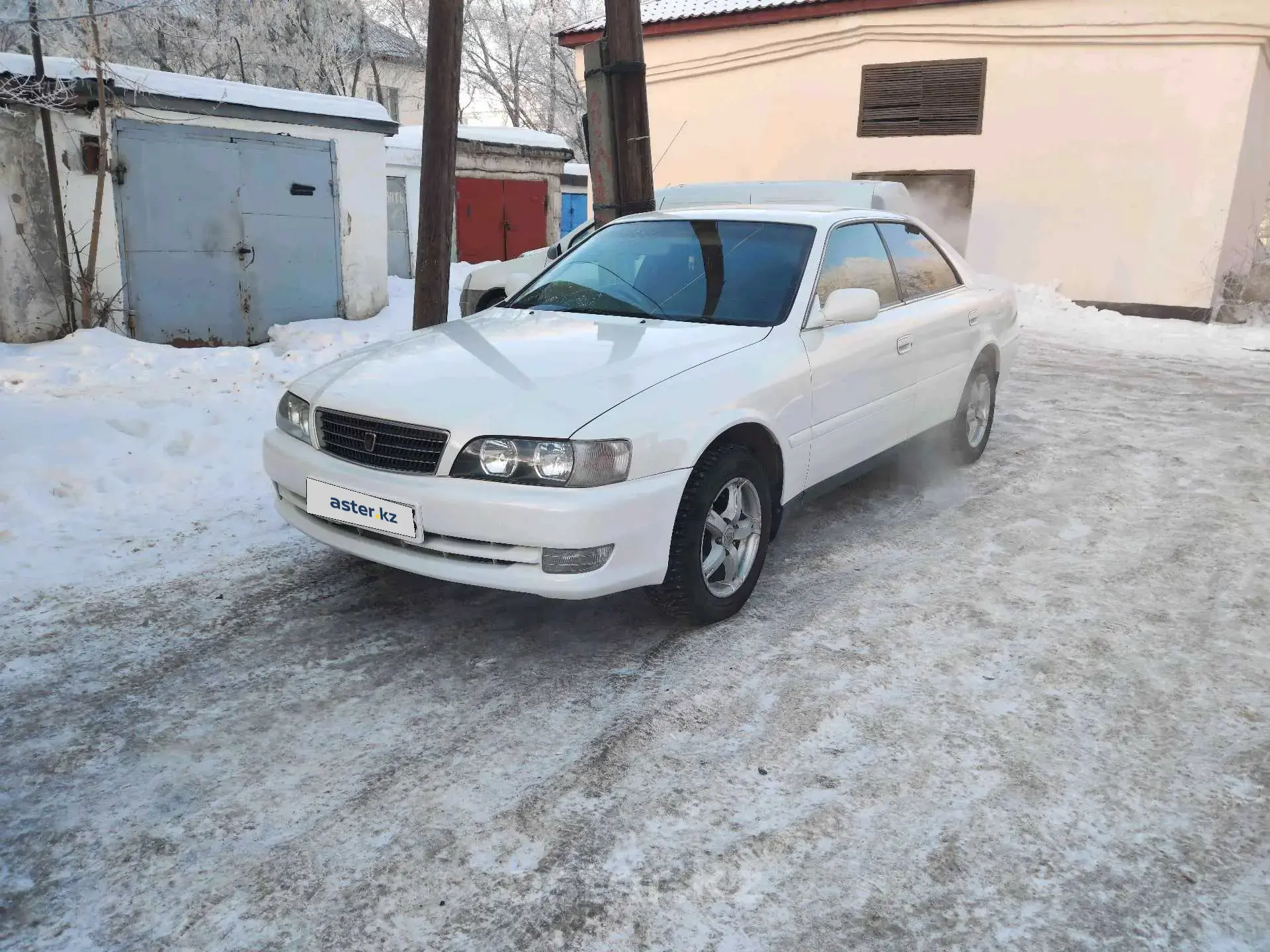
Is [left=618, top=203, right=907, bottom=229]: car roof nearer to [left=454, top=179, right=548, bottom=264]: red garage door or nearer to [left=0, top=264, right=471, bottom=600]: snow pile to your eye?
[left=0, top=264, right=471, bottom=600]: snow pile

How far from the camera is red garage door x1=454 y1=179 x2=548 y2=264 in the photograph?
58.5ft

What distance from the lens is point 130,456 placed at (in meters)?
5.52

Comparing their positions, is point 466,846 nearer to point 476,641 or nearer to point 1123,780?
point 476,641

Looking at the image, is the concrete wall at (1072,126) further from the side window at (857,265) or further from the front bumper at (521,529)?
the front bumper at (521,529)

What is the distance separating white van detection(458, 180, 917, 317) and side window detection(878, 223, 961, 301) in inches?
54.0

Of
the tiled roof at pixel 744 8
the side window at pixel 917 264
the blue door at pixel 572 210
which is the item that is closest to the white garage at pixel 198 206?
the tiled roof at pixel 744 8

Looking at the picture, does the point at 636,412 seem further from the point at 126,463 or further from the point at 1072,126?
the point at 1072,126

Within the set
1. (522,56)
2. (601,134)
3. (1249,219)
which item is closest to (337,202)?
(601,134)

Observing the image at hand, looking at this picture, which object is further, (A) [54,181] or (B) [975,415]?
(A) [54,181]

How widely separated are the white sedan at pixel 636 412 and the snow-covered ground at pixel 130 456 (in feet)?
3.39

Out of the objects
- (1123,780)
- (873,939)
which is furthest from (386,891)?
(1123,780)

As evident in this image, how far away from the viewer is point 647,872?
7.78 ft

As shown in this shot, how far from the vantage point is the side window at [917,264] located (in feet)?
16.6

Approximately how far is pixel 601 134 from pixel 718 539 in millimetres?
4835
